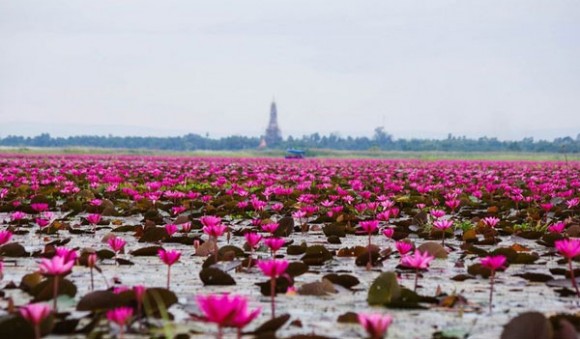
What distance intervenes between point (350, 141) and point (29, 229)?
4039 inches

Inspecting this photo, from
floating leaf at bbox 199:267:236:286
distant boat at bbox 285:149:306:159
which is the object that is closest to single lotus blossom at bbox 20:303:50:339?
floating leaf at bbox 199:267:236:286

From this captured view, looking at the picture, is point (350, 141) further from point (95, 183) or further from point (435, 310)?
point (435, 310)

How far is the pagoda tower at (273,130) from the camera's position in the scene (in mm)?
134625

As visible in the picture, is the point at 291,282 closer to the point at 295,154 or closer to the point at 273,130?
the point at 295,154

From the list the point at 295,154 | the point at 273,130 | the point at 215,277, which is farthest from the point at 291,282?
the point at 273,130

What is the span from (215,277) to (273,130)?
13766 centimetres

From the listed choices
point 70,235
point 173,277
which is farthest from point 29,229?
point 173,277

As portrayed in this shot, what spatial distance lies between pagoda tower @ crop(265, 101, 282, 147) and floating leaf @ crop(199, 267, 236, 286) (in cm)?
12460

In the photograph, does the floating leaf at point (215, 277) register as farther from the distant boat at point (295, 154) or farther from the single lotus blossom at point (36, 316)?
the distant boat at point (295, 154)

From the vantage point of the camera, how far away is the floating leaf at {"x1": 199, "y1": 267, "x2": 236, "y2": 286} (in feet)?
11.5

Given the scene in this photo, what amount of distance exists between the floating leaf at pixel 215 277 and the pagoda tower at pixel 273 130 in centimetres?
12460

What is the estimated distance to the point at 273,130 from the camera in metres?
141

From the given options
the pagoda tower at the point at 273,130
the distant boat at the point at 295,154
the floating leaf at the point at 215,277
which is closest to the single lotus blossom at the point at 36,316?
the floating leaf at the point at 215,277

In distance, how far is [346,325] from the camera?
2.75 metres
